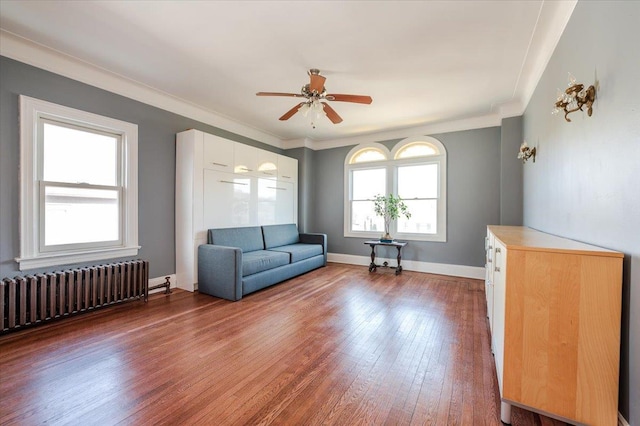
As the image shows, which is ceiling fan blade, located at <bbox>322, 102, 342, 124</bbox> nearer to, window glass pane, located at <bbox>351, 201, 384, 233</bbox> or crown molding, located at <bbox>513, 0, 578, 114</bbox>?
crown molding, located at <bbox>513, 0, 578, 114</bbox>

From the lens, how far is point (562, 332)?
1347mm

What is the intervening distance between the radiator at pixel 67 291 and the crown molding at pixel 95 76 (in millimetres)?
2171

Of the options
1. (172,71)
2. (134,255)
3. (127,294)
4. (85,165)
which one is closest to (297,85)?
(172,71)

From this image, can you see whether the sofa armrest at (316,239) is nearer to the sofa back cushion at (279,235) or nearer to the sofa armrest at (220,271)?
the sofa back cushion at (279,235)

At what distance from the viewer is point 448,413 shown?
1563mm

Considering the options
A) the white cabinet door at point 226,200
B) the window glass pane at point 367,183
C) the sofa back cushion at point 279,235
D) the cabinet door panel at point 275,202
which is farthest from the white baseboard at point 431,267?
the white cabinet door at point 226,200

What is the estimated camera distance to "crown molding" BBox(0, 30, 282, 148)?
8.57 feet

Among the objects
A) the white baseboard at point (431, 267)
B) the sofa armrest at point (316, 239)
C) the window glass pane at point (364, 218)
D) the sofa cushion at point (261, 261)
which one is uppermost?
the window glass pane at point (364, 218)

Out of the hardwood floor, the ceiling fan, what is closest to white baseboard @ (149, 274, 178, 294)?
the hardwood floor

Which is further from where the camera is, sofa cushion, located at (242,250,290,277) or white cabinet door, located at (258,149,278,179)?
white cabinet door, located at (258,149,278,179)

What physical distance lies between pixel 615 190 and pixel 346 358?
2.00 meters

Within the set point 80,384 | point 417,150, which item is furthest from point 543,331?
point 417,150

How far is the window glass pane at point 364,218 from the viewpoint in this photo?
18.8ft

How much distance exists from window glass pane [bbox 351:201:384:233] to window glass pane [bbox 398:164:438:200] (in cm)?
72
